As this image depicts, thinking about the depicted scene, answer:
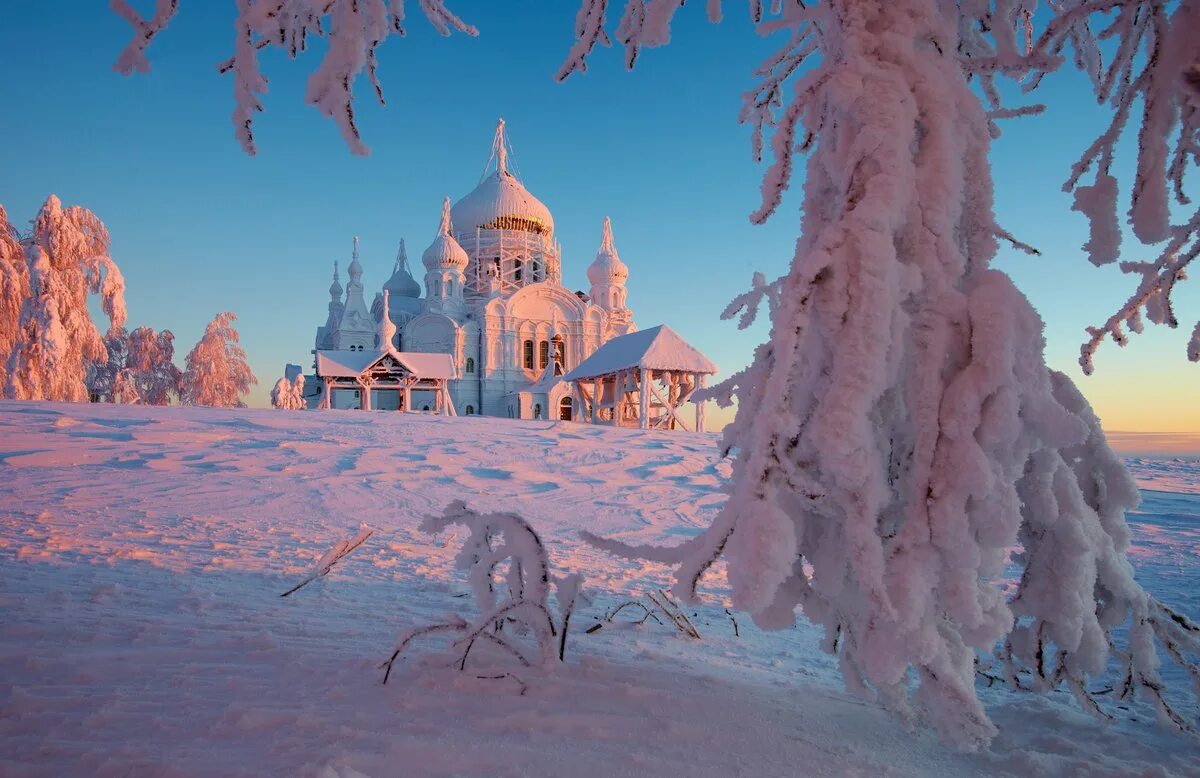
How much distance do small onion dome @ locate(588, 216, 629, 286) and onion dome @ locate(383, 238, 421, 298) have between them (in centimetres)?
1400

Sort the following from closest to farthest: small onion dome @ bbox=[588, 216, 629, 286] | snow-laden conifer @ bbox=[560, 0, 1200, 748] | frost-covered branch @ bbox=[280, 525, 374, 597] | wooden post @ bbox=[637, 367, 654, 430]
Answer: snow-laden conifer @ bbox=[560, 0, 1200, 748] < frost-covered branch @ bbox=[280, 525, 374, 597] < wooden post @ bbox=[637, 367, 654, 430] < small onion dome @ bbox=[588, 216, 629, 286]

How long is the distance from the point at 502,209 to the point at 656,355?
27.1 m

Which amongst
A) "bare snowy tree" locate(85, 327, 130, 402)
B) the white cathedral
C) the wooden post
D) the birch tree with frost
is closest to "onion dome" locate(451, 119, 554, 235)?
the white cathedral

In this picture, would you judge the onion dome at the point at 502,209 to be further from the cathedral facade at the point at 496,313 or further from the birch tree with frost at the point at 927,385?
the birch tree with frost at the point at 927,385

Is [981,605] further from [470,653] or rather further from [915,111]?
[470,653]

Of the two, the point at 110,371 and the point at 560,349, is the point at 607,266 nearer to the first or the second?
the point at 560,349

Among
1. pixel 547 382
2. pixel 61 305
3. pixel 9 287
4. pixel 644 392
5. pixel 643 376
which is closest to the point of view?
pixel 9 287

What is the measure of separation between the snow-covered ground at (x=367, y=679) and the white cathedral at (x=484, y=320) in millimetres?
24194

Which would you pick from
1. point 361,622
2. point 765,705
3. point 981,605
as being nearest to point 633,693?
point 765,705

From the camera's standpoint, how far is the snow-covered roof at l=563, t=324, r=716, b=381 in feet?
66.9

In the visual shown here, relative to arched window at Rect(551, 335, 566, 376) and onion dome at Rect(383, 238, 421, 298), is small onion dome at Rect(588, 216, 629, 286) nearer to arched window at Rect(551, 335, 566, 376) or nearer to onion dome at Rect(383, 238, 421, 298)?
arched window at Rect(551, 335, 566, 376)

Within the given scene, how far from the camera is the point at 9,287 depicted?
19203 millimetres

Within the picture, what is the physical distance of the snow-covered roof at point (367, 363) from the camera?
27531 mm

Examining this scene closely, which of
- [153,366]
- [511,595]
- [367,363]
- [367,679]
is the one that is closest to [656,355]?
[367,363]
